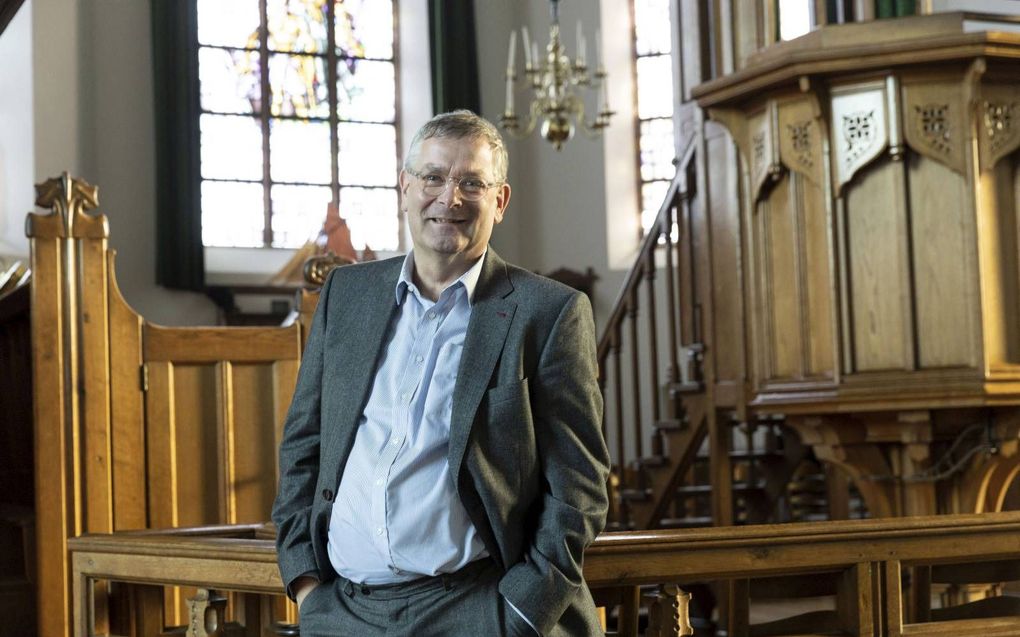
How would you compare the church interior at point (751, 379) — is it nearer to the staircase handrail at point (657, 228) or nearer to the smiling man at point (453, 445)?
the staircase handrail at point (657, 228)

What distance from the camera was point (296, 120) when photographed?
13.6 metres

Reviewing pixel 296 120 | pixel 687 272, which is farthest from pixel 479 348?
pixel 296 120

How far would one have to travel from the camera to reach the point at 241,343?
4.95 metres

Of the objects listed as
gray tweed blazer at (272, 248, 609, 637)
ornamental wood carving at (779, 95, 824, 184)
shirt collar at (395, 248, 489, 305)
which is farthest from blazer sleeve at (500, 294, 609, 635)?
ornamental wood carving at (779, 95, 824, 184)

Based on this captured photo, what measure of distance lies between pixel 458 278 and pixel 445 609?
1.76 feet

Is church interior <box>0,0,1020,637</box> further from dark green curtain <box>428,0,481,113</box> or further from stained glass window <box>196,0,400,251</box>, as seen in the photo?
stained glass window <box>196,0,400,251</box>

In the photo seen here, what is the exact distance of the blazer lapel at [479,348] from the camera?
216 cm

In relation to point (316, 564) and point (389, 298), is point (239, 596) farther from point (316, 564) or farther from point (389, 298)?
point (389, 298)

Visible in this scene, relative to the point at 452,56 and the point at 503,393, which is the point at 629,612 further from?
the point at 452,56

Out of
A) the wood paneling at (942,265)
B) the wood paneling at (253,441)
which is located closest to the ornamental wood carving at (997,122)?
the wood paneling at (942,265)

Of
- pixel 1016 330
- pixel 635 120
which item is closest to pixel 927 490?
pixel 1016 330

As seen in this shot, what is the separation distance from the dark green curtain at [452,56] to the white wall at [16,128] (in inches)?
148

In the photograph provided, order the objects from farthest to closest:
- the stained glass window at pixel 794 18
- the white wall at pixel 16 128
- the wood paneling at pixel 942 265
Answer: the white wall at pixel 16 128, the stained glass window at pixel 794 18, the wood paneling at pixel 942 265

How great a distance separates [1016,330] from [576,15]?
8658mm
